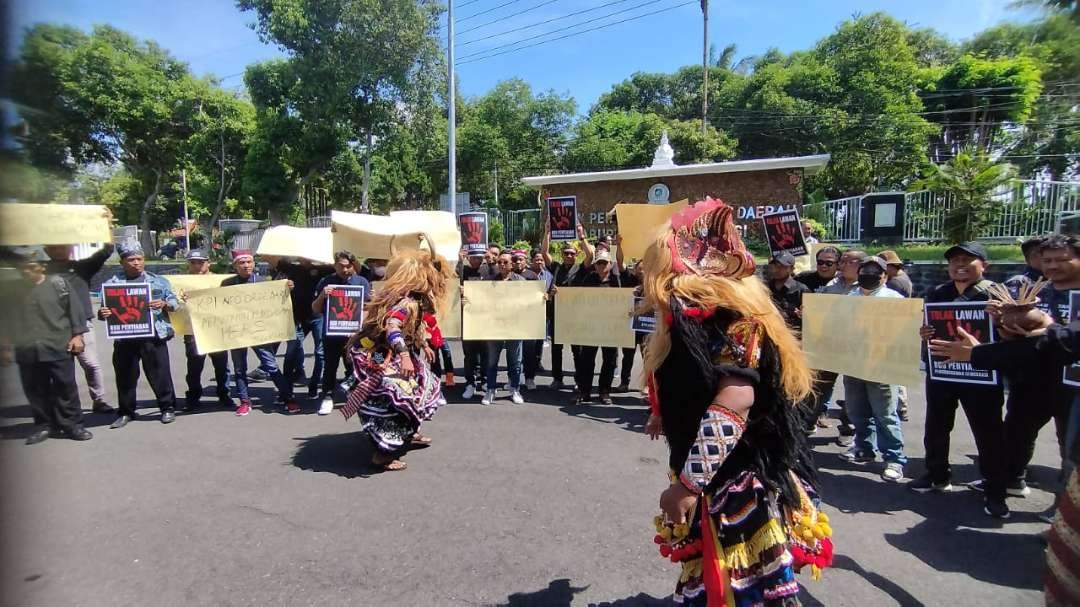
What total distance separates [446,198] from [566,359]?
1190 cm

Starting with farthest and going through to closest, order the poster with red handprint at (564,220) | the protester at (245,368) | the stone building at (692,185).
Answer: the stone building at (692,185) → the poster with red handprint at (564,220) → the protester at (245,368)

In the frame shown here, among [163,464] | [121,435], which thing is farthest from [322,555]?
[121,435]

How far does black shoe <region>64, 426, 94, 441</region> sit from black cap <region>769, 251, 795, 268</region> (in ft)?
21.6

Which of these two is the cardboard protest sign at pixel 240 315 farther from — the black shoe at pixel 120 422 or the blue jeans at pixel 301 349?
the black shoe at pixel 120 422

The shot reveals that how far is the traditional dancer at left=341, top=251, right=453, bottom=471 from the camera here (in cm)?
447

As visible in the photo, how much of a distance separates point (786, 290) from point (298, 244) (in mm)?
5239

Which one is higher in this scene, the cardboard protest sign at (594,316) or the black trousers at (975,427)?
the cardboard protest sign at (594,316)

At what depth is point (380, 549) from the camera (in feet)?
10.7

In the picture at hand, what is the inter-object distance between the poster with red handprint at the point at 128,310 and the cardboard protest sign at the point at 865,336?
6339 millimetres

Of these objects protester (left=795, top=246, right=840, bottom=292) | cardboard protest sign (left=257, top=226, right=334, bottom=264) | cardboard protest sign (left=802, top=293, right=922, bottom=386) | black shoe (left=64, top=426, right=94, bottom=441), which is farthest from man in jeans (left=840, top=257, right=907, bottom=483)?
black shoe (left=64, top=426, right=94, bottom=441)

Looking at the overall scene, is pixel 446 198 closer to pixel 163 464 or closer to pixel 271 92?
pixel 271 92

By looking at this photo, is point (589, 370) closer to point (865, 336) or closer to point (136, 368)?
point (865, 336)

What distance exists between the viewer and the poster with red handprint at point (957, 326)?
3.62 metres

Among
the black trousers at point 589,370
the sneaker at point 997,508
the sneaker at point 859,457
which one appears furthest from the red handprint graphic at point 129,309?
the sneaker at point 997,508
